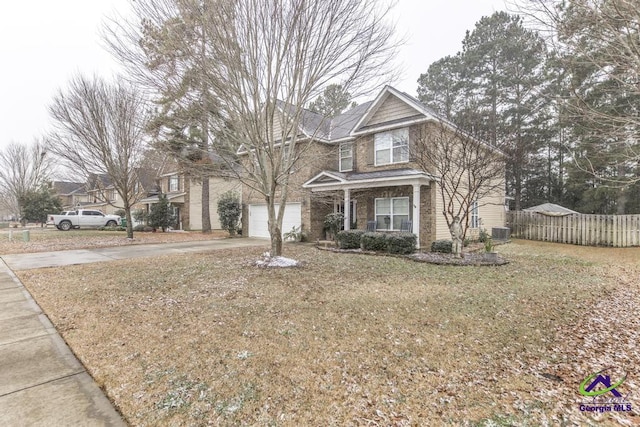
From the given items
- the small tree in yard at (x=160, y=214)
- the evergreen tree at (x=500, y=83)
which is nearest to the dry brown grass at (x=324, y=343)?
the small tree in yard at (x=160, y=214)

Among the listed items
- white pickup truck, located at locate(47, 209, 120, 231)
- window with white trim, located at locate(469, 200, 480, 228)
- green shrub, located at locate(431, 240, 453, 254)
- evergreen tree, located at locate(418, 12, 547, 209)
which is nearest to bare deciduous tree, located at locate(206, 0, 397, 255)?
green shrub, located at locate(431, 240, 453, 254)

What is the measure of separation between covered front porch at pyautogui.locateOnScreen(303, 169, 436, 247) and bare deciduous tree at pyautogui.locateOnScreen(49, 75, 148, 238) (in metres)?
9.93

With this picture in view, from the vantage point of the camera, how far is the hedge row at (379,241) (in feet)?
37.0

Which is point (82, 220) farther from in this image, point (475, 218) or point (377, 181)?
point (475, 218)

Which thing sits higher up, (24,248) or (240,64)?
(240,64)

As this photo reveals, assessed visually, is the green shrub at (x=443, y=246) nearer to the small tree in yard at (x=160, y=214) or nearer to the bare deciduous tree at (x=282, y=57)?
the bare deciduous tree at (x=282, y=57)

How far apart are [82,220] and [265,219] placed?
1788 centimetres

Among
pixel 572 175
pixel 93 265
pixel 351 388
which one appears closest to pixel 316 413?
pixel 351 388

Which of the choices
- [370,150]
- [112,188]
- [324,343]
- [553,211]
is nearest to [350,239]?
[370,150]

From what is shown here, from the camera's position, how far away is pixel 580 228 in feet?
49.0

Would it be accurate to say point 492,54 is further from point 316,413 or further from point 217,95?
point 316,413

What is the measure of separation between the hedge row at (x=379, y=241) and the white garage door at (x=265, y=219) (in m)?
4.43

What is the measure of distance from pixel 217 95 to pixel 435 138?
7938mm

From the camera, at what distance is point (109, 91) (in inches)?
612
